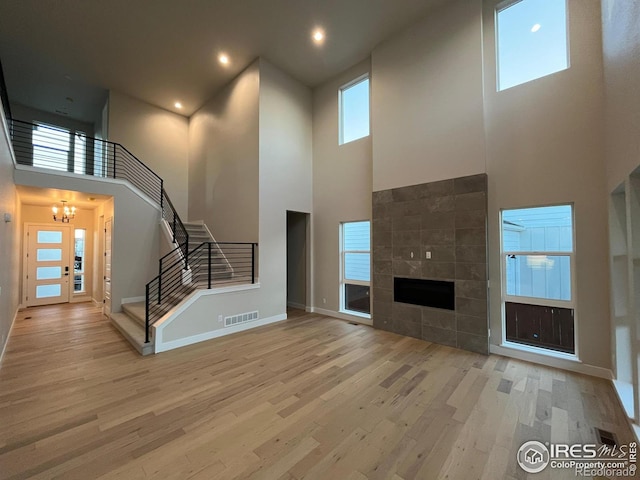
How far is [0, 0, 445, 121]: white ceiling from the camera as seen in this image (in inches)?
182

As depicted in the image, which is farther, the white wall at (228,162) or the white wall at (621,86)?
the white wall at (228,162)

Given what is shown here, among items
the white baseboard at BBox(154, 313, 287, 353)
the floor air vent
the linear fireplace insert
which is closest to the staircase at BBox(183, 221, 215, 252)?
the floor air vent

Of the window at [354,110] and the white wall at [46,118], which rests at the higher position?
the white wall at [46,118]

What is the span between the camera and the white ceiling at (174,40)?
4.61 meters

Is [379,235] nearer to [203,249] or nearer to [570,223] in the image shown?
[570,223]

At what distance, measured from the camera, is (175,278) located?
5766mm

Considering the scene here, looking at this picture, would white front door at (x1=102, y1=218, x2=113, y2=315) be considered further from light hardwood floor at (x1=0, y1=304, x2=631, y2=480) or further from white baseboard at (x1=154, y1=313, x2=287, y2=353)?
white baseboard at (x1=154, y1=313, x2=287, y2=353)

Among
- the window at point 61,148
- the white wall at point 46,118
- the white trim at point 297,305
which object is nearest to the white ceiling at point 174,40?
the white wall at point 46,118

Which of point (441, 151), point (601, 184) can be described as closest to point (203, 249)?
point (441, 151)

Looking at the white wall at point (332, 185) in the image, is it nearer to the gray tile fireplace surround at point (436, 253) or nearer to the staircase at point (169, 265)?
the gray tile fireplace surround at point (436, 253)

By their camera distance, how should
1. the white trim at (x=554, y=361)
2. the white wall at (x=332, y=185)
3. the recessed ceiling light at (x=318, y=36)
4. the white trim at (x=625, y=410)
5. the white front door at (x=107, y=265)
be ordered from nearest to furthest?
the white trim at (x=625, y=410)
the white trim at (x=554, y=361)
the recessed ceiling light at (x=318, y=36)
the white wall at (x=332, y=185)
the white front door at (x=107, y=265)

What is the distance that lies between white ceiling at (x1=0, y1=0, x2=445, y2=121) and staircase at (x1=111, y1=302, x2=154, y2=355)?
18.5 feet

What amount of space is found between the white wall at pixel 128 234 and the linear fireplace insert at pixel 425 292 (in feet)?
19.3

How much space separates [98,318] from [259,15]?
7.27m
